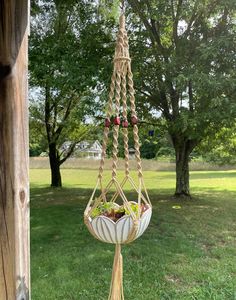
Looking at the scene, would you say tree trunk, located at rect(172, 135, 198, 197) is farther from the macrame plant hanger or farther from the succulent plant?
the macrame plant hanger

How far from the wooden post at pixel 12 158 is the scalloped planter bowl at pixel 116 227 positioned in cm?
47

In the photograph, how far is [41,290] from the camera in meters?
2.77

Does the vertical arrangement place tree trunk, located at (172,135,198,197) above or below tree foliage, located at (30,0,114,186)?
below

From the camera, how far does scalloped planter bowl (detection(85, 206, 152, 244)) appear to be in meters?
1.48

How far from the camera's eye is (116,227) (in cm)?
149

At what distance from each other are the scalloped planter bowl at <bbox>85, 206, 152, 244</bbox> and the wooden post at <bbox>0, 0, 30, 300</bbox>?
1.55 feet

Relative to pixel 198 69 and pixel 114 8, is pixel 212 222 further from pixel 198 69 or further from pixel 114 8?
pixel 114 8

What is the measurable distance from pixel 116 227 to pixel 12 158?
1.96 feet

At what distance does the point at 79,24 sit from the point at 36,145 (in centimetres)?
567

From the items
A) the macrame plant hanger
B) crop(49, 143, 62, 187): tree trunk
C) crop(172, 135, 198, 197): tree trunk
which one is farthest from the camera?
crop(49, 143, 62, 187): tree trunk

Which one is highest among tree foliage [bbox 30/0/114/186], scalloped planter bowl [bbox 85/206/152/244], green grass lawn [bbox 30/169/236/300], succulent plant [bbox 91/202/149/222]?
tree foliage [bbox 30/0/114/186]

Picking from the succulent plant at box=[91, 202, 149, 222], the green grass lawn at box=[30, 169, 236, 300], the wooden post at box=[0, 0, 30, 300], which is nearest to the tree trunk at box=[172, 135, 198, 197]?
the green grass lawn at box=[30, 169, 236, 300]

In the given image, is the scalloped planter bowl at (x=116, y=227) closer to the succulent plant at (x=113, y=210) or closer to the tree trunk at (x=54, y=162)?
the succulent plant at (x=113, y=210)

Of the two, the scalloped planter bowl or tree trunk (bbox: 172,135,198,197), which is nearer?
the scalloped planter bowl
